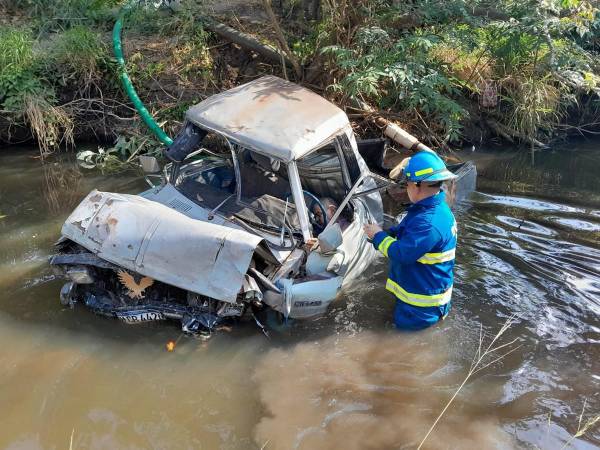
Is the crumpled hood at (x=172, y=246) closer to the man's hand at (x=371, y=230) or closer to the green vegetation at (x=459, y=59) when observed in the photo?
the man's hand at (x=371, y=230)

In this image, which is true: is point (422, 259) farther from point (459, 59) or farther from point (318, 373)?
point (459, 59)

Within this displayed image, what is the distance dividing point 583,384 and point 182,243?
308 cm

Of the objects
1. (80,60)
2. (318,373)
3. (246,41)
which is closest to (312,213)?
(318,373)

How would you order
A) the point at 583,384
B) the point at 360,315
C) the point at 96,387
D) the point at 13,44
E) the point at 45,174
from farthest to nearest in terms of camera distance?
1. the point at 13,44
2. the point at 45,174
3. the point at 360,315
4. the point at 583,384
5. the point at 96,387

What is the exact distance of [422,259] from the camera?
156 inches

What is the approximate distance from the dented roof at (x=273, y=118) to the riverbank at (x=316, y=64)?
220cm

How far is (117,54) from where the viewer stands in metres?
8.76

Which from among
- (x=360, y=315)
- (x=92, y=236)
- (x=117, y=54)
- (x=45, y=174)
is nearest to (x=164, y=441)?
(x=92, y=236)

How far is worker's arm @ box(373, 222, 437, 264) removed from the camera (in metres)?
3.79

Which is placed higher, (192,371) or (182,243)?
(182,243)

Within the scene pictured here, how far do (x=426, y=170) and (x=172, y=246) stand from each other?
1853 millimetres

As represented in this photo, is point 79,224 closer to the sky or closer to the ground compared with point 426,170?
closer to the ground

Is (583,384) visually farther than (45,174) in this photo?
No

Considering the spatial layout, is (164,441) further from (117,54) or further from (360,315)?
(117,54)
